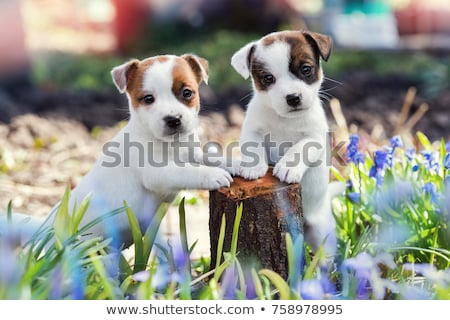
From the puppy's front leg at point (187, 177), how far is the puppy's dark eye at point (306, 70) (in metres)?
0.54

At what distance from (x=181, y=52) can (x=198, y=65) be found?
614 centimetres

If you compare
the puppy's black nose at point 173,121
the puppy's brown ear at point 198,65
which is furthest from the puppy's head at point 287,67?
the puppy's black nose at point 173,121

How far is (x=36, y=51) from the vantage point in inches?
403

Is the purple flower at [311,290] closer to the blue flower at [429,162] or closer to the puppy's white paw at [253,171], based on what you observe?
the puppy's white paw at [253,171]

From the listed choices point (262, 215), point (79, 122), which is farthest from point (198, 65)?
point (79, 122)

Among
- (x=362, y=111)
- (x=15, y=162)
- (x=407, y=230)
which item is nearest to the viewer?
(x=407, y=230)

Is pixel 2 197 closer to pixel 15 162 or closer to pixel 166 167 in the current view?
pixel 15 162

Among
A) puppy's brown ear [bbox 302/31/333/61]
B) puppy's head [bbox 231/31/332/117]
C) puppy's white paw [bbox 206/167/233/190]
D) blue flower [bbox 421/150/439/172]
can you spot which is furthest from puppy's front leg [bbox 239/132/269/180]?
blue flower [bbox 421/150/439/172]

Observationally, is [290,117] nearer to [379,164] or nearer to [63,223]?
[379,164]

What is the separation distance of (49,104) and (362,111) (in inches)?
120

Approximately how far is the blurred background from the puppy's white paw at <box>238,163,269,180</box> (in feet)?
2.13

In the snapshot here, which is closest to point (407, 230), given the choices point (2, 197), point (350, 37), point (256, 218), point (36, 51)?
point (256, 218)

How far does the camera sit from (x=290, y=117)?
3.23 m

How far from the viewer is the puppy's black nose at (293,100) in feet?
10.0
